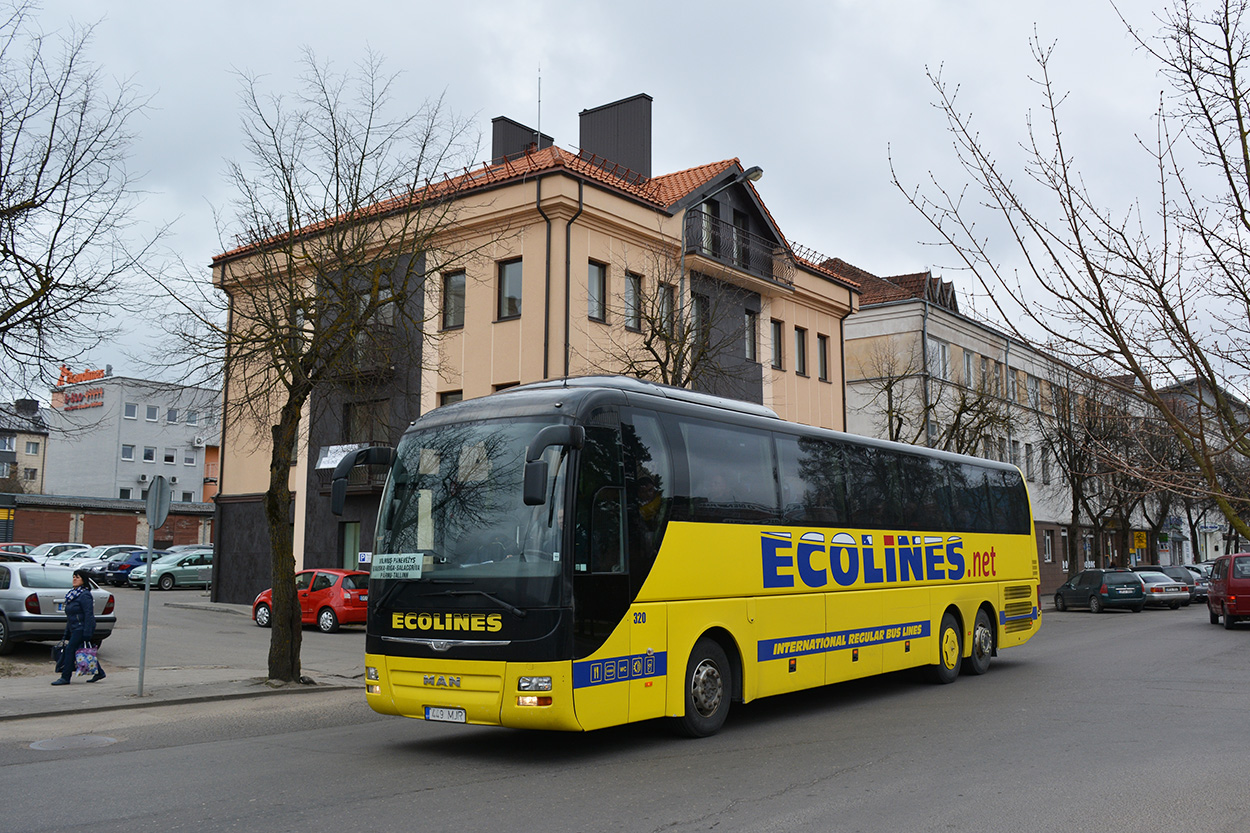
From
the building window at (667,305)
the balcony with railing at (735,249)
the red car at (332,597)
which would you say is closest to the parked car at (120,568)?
the red car at (332,597)

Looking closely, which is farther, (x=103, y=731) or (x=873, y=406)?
(x=873, y=406)

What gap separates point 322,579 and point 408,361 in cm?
643

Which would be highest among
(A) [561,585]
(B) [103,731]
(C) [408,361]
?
(C) [408,361]

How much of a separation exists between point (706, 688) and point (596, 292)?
17115 millimetres

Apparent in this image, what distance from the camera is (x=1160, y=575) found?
37.2m

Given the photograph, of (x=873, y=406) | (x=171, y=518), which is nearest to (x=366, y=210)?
(x=873, y=406)

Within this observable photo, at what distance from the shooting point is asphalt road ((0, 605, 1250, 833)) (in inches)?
266

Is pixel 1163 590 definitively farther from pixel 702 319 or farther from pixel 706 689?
pixel 706 689

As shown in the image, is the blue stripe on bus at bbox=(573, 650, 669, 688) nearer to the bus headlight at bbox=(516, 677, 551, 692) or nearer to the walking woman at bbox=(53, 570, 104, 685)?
the bus headlight at bbox=(516, 677, 551, 692)

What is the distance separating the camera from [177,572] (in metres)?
42.3

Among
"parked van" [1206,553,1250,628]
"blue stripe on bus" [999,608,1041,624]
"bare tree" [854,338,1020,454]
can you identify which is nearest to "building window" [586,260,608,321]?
"bare tree" [854,338,1020,454]

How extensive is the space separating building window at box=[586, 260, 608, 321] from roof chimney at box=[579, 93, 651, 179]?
5.12 meters

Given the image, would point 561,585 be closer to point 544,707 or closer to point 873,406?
point 544,707

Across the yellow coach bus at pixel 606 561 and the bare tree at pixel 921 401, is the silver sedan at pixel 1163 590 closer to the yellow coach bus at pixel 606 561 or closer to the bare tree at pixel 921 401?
the bare tree at pixel 921 401
